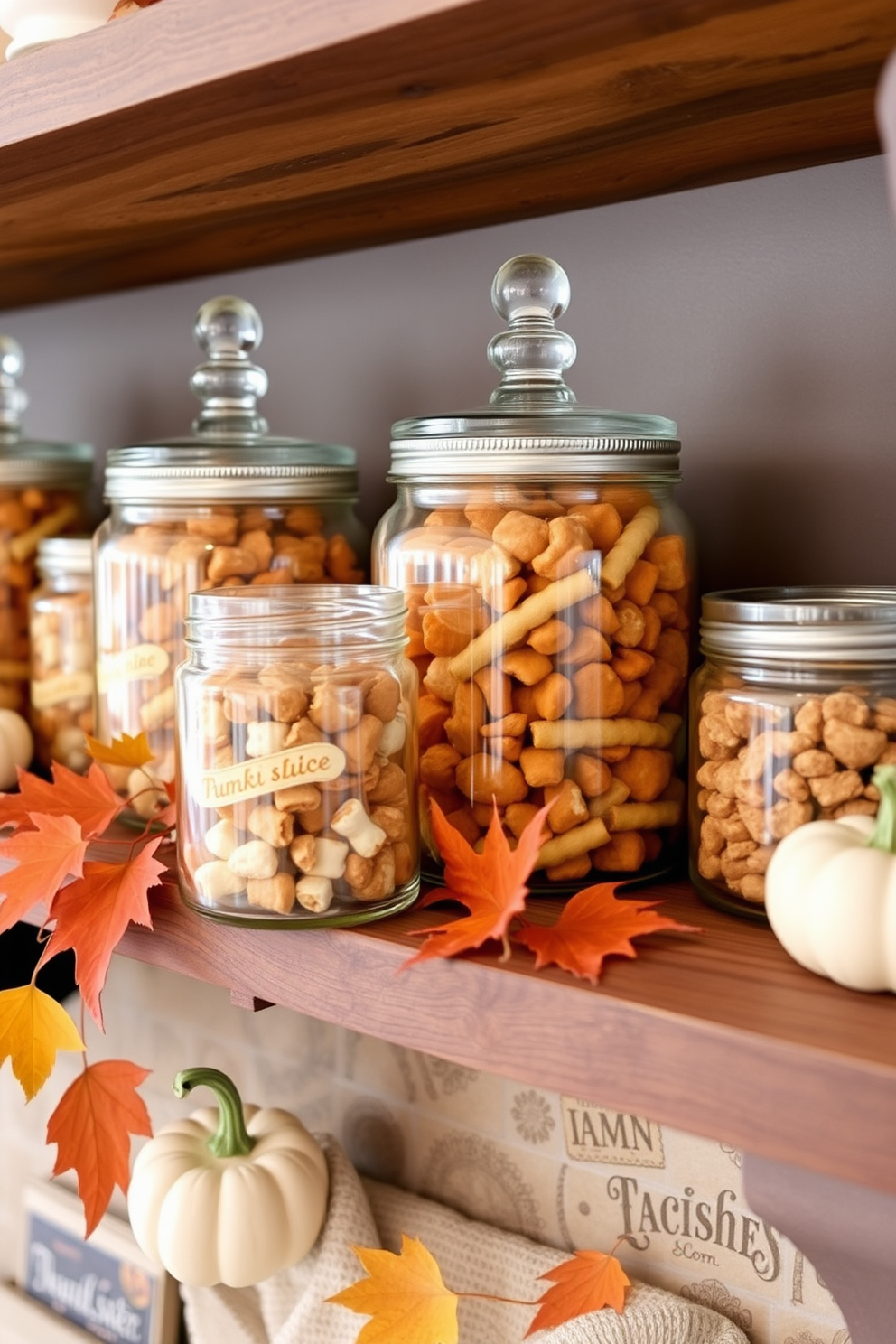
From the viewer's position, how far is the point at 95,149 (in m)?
0.65

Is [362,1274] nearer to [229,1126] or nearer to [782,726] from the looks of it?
[229,1126]

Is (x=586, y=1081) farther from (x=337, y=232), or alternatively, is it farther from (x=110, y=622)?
(x=337, y=232)

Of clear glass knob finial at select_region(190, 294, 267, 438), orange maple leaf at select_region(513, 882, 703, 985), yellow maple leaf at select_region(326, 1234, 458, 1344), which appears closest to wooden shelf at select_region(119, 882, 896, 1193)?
orange maple leaf at select_region(513, 882, 703, 985)

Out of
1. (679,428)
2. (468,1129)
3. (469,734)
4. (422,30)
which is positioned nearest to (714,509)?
(679,428)

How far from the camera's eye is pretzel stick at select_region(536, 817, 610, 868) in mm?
603

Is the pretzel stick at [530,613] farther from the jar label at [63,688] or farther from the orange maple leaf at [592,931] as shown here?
the jar label at [63,688]

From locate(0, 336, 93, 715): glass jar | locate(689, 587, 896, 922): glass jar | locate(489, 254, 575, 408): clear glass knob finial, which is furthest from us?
locate(0, 336, 93, 715): glass jar

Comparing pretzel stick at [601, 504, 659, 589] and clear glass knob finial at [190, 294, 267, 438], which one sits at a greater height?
clear glass knob finial at [190, 294, 267, 438]

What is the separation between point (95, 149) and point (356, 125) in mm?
140

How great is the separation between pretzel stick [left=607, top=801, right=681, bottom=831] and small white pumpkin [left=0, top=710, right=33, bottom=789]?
44 centimetres

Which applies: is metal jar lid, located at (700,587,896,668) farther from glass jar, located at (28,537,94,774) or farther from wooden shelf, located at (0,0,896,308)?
glass jar, located at (28,537,94,774)

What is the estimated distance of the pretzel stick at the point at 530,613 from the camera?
0.60 metres

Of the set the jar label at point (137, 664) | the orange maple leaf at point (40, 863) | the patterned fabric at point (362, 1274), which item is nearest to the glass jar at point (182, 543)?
the jar label at point (137, 664)

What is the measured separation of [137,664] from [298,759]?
0.23 m
